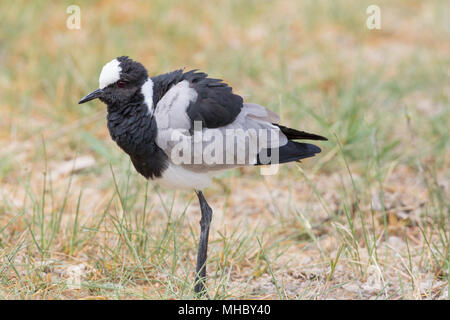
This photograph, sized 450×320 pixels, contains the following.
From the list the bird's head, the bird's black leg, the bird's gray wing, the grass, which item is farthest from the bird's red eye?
the bird's black leg

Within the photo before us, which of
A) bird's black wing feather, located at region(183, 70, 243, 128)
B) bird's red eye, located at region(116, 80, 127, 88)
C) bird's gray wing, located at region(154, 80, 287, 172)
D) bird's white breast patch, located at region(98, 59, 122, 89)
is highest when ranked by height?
bird's white breast patch, located at region(98, 59, 122, 89)

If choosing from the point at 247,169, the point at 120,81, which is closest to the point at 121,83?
the point at 120,81

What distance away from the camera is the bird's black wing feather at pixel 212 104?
3.03 m

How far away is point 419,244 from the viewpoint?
3.66 metres

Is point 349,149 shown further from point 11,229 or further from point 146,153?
point 11,229

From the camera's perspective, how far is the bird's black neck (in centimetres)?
295

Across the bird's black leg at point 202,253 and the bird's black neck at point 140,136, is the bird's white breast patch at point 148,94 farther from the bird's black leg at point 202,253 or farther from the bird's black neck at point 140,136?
the bird's black leg at point 202,253

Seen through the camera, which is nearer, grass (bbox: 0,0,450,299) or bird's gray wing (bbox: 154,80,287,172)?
bird's gray wing (bbox: 154,80,287,172)

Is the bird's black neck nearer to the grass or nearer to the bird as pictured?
the bird

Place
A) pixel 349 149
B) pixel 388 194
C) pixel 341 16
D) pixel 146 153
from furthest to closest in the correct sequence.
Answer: pixel 341 16
pixel 349 149
pixel 388 194
pixel 146 153

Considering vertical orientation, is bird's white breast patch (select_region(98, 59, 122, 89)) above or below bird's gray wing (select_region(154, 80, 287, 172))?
above

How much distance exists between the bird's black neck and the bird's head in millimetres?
42
